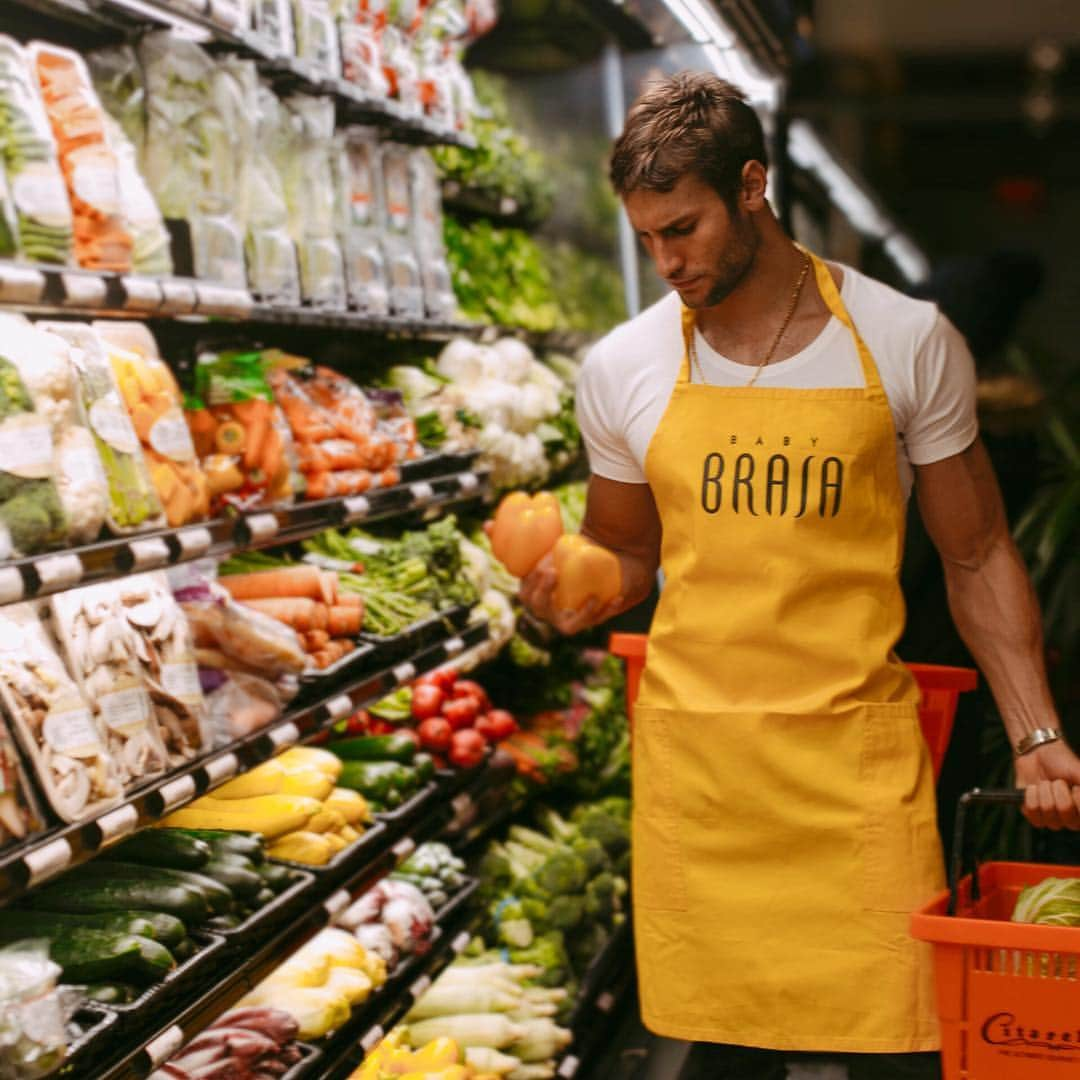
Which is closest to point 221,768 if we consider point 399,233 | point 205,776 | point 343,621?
point 205,776

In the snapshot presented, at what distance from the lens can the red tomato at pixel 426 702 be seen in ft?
13.6

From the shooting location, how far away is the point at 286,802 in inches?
125

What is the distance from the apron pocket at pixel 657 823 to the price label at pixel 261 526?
0.84 metres

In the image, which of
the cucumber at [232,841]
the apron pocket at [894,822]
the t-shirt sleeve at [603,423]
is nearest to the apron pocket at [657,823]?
the apron pocket at [894,822]

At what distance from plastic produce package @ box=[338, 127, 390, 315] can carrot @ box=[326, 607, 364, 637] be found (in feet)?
2.73

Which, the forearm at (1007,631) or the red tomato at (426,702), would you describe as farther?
the red tomato at (426,702)

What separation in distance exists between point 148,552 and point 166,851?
687 mm

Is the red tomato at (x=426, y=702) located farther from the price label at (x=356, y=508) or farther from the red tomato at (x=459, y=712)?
the price label at (x=356, y=508)

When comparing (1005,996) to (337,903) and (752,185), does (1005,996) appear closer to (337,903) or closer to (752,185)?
(752,185)

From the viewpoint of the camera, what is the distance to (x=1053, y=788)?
7.34 ft

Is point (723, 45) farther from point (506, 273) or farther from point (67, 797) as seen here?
point (67, 797)

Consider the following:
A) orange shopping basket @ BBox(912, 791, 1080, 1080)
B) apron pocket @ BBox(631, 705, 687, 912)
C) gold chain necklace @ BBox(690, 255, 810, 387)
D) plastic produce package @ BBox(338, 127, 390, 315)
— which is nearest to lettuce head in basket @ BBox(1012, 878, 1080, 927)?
orange shopping basket @ BBox(912, 791, 1080, 1080)

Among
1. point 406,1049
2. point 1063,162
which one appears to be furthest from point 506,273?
point 1063,162

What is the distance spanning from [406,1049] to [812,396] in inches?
82.3
